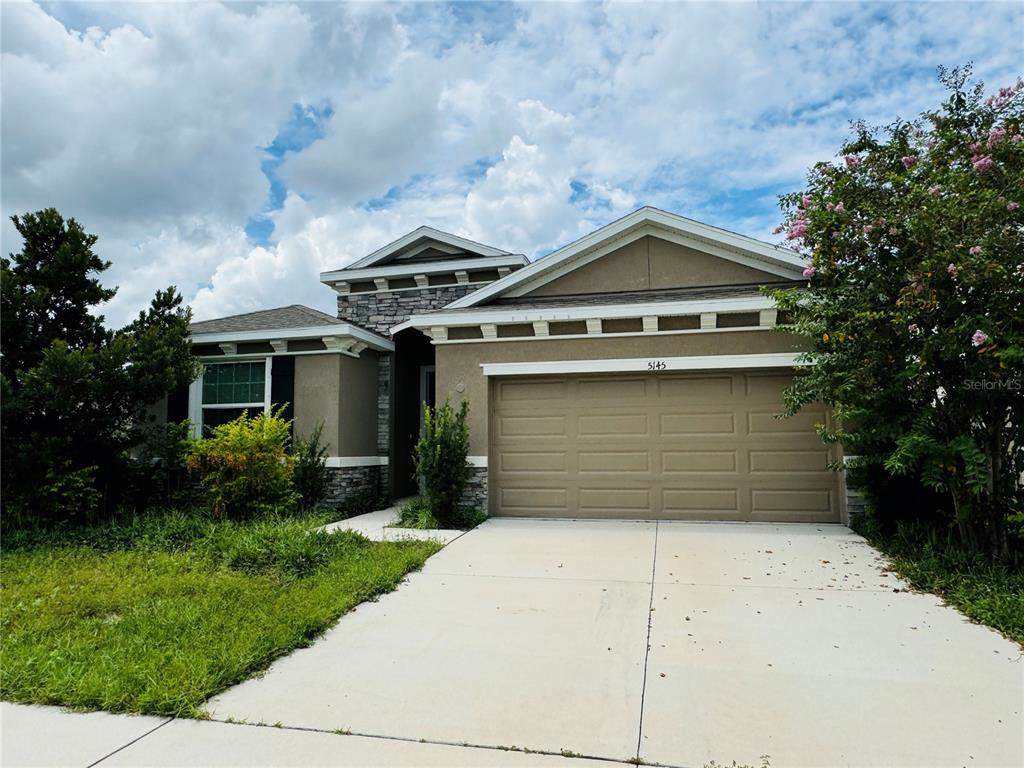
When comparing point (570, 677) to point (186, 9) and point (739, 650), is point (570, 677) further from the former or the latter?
point (186, 9)

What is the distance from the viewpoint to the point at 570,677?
11.6 ft

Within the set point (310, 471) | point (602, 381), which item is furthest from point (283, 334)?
point (602, 381)

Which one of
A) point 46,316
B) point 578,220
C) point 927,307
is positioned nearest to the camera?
point 927,307

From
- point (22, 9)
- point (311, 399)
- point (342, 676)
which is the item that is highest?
point (22, 9)

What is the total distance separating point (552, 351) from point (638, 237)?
2622 mm

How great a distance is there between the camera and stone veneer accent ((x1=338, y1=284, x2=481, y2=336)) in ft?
39.1

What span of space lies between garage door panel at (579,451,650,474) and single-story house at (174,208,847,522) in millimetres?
21

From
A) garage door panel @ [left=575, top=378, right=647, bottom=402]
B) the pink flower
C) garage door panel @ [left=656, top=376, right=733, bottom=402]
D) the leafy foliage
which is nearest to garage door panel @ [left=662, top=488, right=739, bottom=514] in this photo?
garage door panel @ [left=656, top=376, right=733, bottom=402]

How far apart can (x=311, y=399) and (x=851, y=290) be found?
7990 mm

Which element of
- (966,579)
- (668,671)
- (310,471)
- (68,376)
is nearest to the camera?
(668,671)

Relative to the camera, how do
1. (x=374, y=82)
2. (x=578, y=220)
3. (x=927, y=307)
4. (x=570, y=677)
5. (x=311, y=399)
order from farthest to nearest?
(x=578, y=220), (x=311, y=399), (x=374, y=82), (x=927, y=307), (x=570, y=677)

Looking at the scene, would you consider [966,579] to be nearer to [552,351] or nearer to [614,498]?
[614,498]

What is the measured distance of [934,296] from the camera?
5.77 m

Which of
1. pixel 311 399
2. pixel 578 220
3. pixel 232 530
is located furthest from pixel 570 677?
pixel 578 220
